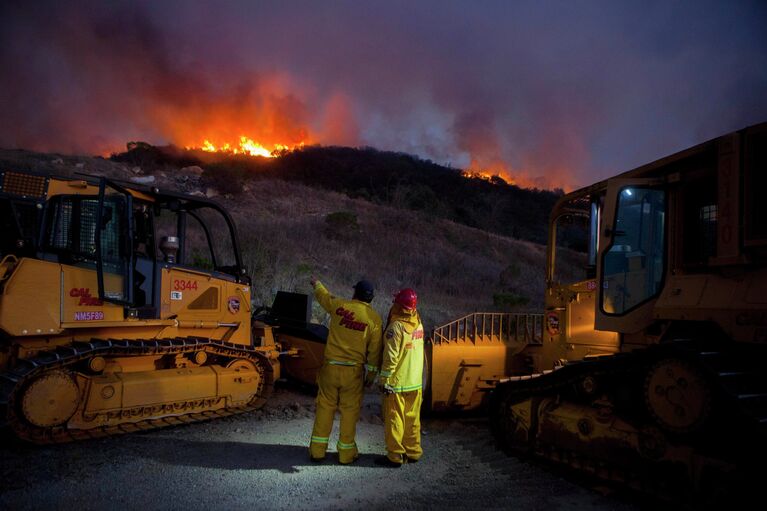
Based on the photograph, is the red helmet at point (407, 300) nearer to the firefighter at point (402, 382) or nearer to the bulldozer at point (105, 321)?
the firefighter at point (402, 382)

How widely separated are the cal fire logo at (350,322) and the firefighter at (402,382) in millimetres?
264

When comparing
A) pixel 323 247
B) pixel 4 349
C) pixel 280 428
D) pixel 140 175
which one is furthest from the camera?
pixel 140 175

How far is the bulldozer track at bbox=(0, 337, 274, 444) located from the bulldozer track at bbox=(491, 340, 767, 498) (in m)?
4.01

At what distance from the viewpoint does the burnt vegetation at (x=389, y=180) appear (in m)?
40.2

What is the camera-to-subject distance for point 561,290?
6422 mm

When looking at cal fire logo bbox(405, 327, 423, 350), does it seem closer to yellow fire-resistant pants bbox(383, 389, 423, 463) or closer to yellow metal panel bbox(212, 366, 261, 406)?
yellow fire-resistant pants bbox(383, 389, 423, 463)

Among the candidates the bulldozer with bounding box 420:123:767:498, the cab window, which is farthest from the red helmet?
the cab window

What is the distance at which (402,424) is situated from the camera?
5465 mm

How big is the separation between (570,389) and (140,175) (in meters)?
35.5

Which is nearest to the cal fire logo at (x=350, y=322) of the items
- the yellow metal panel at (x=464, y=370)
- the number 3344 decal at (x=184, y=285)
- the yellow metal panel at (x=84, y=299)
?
the yellow metal panel at (x=464, y=370)

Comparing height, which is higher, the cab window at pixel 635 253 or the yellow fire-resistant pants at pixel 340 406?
the cab window at pixel 635 253

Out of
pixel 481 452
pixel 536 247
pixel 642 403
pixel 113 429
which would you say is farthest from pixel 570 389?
pixel 536 247

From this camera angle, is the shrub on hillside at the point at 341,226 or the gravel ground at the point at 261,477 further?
the shrub on hillside at the point at 341,226

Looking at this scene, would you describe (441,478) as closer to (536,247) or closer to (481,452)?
(481,452)
